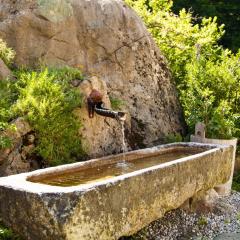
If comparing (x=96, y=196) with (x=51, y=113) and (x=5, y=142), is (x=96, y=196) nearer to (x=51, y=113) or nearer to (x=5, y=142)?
(x=5, y=142)

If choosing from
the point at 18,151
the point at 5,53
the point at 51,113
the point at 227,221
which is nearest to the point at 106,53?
the point at 5,53

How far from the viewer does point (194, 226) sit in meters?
6.15

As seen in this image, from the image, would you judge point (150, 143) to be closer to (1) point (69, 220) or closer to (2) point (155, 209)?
(2) point (155, 209)

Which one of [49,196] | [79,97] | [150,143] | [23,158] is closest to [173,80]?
[150,143]

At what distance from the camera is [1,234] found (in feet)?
13.9

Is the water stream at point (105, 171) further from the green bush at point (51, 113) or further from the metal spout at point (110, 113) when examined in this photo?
the metal spout at point (110, 113)

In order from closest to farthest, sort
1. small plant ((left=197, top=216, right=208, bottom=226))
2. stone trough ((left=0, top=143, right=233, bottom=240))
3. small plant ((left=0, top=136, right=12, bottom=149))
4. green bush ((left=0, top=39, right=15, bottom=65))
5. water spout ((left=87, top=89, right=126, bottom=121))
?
stone trough ((left=0, top=143, right=233, bottom=240))
small plant ((left=0, top=136, right=12, bottom=149))
water spout ((left=87, top=89, right=126, bottom=121))
small plant ((left=197, top=216, right=208, bottom=226))
green bush ((left=0, top=39, right=15, bottom=65))

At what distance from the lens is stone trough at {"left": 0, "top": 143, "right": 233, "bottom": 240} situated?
13.0ft

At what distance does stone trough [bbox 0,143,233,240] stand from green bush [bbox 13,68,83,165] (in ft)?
1.59

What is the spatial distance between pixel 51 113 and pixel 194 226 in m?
2.53

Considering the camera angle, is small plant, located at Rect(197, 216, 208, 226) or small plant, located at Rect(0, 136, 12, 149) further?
small plant, located at Rect(197, 216, 208, 226)

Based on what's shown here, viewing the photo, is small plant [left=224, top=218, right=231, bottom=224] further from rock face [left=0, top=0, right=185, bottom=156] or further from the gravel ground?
rock face [left=0, top=0, right=185, bottom=156]

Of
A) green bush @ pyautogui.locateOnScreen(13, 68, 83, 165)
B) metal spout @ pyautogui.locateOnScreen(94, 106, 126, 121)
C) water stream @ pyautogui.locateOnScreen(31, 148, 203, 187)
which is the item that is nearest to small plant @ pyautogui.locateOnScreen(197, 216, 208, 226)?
water stream @ pyautogui.locateOnScreen(31, 148, 203, 187)

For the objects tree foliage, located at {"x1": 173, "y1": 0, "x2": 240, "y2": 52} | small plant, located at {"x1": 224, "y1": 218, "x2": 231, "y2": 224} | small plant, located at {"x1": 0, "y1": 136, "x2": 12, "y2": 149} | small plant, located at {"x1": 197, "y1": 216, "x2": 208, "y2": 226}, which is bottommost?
small plant, located at {"x1": 224, "y1": 218, "x2": 231, "y2": 224}
